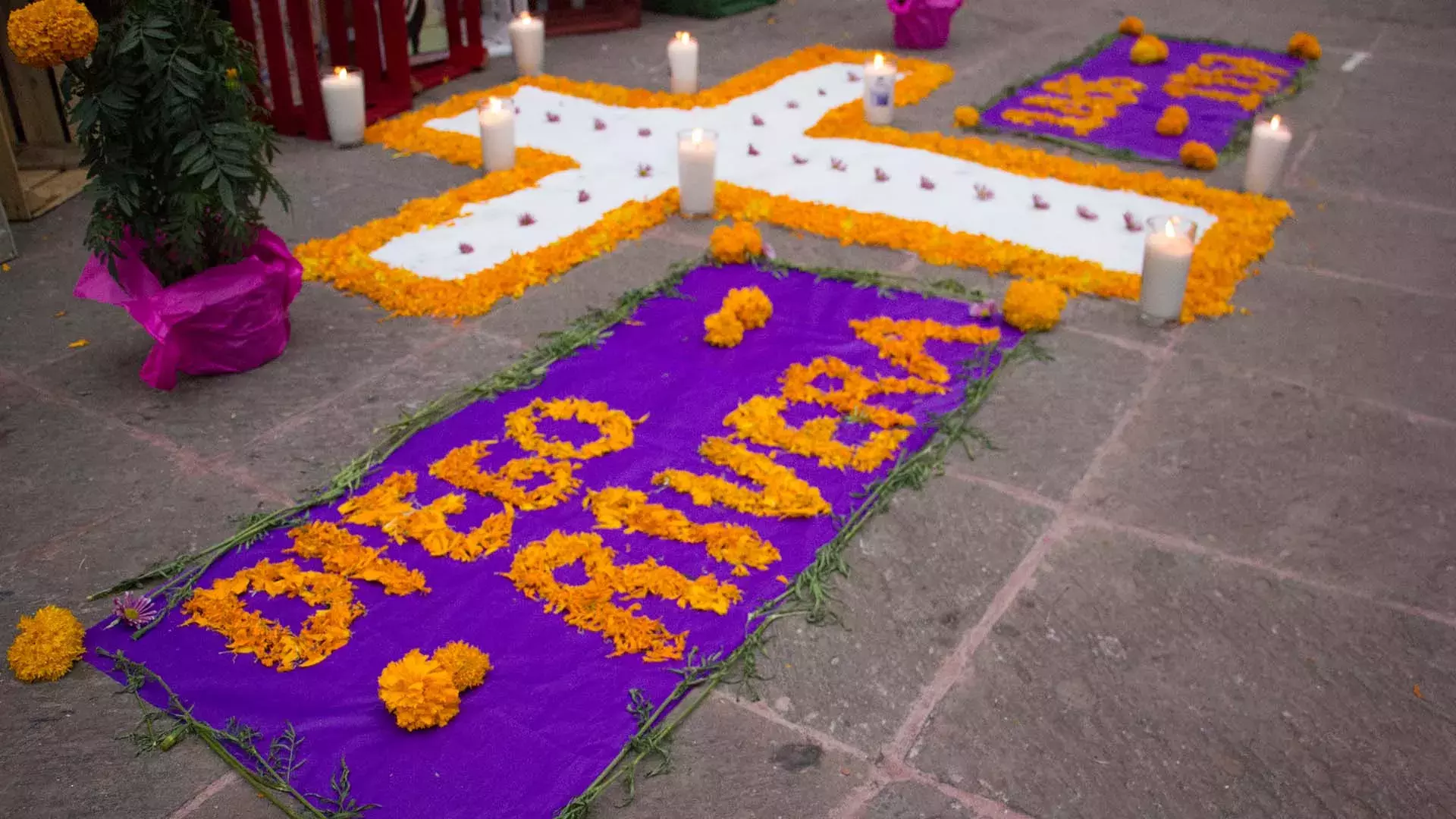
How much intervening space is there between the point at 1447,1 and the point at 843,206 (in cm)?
636

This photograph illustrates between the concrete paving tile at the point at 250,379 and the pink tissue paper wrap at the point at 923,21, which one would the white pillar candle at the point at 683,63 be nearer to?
the pink tissue paper wrap at the point at 923,21

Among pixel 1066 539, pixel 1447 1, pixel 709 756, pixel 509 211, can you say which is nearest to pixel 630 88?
pixel 509 211

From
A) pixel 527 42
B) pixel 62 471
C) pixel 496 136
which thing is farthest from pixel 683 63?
pixel 62 471

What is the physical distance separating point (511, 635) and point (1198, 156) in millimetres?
4001

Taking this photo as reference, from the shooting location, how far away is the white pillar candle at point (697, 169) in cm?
450

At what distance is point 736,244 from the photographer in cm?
419

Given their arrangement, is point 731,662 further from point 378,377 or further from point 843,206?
point 843,206

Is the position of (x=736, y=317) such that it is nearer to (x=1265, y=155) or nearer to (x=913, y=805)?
(x=913, y=805)

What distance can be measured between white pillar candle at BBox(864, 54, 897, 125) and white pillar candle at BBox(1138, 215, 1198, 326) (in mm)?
2044

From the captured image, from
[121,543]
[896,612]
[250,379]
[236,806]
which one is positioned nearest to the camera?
[236,806]

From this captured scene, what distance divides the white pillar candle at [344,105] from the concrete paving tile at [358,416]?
2.08 metres

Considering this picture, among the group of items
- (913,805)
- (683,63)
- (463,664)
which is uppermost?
(683,63)

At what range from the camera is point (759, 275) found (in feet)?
13.6

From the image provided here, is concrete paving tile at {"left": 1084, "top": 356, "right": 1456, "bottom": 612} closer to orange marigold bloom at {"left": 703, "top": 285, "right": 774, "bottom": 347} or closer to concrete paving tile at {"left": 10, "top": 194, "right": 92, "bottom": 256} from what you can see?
orange marigold bloom at {"left": 703, "top": 285, "right": 774, "bottom": 347}
